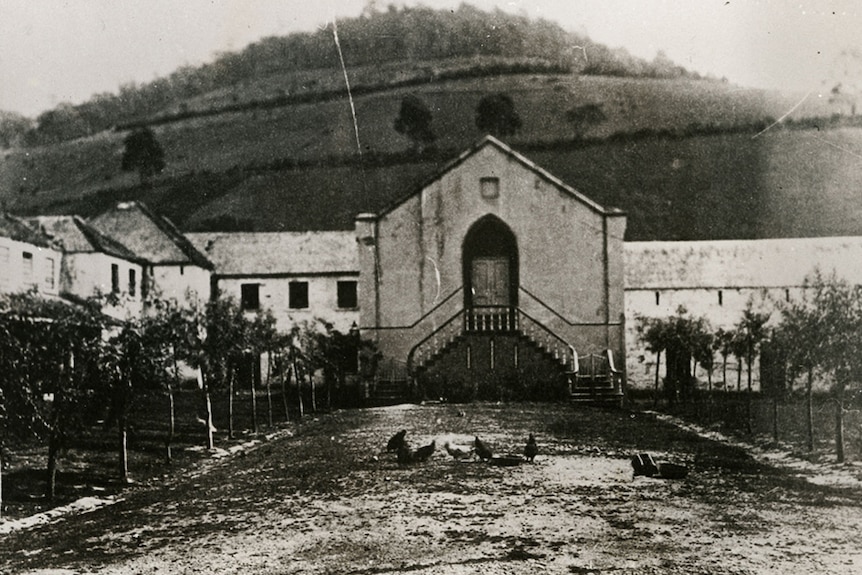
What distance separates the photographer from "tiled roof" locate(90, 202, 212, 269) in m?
6.00

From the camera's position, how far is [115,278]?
638cm

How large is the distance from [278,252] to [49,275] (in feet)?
4.99

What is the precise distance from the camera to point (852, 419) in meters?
6.24

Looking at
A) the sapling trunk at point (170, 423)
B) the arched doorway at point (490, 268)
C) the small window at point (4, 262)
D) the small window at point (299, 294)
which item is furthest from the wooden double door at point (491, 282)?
the small window at point (4, 262)

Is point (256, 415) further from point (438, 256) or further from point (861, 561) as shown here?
point (861, 561)

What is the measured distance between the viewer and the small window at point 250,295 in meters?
6.31

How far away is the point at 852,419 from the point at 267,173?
14.2 ft

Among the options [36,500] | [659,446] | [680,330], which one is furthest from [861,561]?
[36,500]

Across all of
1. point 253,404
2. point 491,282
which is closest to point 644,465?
point 491,282

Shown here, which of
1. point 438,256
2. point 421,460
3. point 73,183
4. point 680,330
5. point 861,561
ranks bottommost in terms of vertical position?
point 861,561

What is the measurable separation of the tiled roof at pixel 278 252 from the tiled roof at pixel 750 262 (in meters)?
2.01

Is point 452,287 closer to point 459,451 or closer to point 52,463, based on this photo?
point 459,451

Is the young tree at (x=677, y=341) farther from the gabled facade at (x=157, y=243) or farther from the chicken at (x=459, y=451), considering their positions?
the gabled facade at (x=157, y=243)

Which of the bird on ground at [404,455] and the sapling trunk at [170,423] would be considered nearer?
the bird on ground at [404,455]
